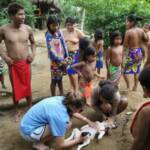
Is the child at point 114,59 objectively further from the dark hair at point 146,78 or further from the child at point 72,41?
the dark hair at point 146,78

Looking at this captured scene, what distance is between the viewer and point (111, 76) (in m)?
5.76

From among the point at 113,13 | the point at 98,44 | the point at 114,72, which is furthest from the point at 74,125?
the point at 113,13

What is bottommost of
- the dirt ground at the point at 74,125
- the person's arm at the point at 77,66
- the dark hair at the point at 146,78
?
the dirt ground at the point at 74,125

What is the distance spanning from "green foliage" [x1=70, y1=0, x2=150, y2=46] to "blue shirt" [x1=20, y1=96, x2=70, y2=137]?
6767mm

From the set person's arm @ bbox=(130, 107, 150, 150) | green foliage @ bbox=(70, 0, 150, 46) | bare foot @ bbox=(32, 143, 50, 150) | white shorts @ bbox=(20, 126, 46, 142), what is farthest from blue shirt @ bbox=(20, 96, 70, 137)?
green foliage @ bbox=(70, 0, 150, 46)

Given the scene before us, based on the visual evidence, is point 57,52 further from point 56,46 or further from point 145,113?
point 145,113

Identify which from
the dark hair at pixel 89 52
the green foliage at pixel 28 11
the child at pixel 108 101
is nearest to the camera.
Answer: the child at pixel 108 101

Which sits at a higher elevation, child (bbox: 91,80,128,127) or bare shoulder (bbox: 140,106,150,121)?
bare shoulder (bbox: 140,106,150,121)

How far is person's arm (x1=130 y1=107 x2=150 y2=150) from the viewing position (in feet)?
6.84

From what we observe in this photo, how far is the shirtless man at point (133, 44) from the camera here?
580 cm

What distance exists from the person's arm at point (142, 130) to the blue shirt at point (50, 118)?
1363 mm

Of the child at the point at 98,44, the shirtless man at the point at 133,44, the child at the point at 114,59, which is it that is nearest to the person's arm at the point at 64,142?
the child at the point at 114,59

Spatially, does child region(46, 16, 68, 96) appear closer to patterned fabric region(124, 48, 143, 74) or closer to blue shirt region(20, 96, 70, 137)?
patterned fabric region(124, 48, 143, 74)

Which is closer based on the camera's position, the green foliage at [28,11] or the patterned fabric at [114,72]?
the patterned fabric at [114,72]
